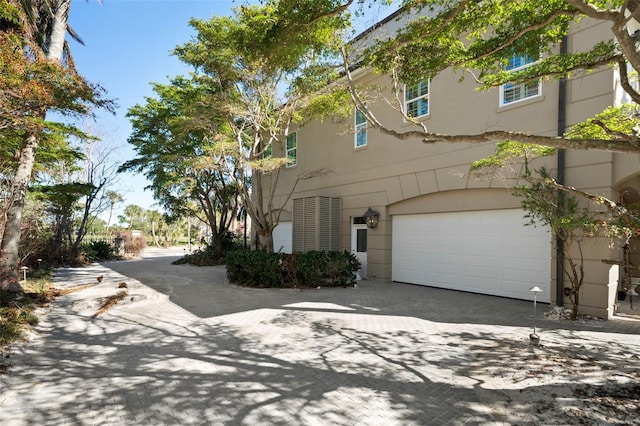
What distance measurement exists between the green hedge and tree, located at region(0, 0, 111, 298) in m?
5.15

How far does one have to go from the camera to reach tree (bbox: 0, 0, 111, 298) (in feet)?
17.5

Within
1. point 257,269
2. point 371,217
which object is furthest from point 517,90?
point 257,269

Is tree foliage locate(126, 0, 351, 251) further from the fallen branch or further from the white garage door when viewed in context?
the white garage door

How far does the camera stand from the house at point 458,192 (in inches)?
269

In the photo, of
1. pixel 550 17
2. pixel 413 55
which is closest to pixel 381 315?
pixel 413 55

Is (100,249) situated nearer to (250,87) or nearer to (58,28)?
(58,28)

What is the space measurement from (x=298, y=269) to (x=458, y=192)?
482 centimetres

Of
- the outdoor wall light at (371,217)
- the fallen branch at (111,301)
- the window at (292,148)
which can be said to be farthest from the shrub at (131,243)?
the outdoor wall light at (371,217)

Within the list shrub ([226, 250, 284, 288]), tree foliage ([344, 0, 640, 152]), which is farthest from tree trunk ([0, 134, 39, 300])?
tree foliage ([344, 0, 640, 152])

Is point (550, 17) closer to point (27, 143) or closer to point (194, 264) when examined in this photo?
point (27, 143)

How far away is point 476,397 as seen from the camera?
344 centimetres

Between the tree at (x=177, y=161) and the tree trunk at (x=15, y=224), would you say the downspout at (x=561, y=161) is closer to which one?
the tree at (x=177, y=161)

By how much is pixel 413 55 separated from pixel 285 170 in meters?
10.9

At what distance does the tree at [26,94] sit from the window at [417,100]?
25.5ft
